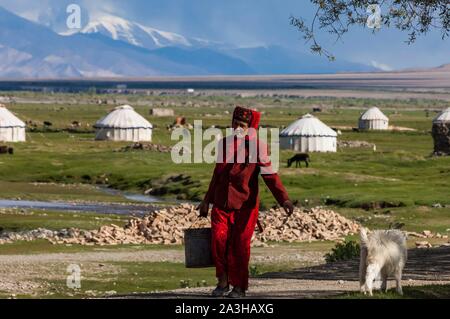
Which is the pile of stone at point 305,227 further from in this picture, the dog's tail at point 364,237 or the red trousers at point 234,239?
the dog's tail at point 364,237

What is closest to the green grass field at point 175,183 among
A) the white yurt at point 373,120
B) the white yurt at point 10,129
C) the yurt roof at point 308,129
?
the white yurt at point 10,129

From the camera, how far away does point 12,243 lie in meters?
33.8

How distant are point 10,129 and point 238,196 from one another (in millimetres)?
74311

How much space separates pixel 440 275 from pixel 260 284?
3367 mm

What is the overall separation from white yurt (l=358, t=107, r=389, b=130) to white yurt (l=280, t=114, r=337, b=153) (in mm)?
23672

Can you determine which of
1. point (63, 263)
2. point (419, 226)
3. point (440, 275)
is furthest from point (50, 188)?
point (440, 275)

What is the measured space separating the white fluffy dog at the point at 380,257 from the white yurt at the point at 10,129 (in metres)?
74.0

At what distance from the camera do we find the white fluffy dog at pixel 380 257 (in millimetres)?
15844

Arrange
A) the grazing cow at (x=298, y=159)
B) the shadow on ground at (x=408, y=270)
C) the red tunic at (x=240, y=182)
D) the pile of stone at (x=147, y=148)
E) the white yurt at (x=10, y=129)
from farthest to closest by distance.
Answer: the white yurt at (x=10, y=129) < the pile of stone at (x=147, y=148) < the grazing cow at (x=298, y=159) < the shadow on ground at (x=408, y=270) < the red tunic at (x=240, y=182)

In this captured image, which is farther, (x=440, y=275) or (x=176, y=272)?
(x=176, y=272)

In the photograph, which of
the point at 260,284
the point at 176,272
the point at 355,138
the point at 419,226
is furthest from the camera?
the point at 355,138

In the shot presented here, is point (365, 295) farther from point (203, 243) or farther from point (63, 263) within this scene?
point (63, 263)

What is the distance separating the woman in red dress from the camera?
53.2ft

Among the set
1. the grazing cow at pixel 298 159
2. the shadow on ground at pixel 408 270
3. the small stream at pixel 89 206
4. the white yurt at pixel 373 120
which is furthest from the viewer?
the white yurt at pixel 373 120
